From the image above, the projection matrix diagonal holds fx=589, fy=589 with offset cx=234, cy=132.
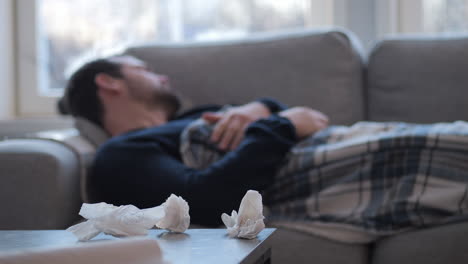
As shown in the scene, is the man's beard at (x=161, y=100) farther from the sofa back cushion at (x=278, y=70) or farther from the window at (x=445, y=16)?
the window at (x=445, y=16)

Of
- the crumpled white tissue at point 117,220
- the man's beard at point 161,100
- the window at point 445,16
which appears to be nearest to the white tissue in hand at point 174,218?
the crumpled white tissue at point 117,220

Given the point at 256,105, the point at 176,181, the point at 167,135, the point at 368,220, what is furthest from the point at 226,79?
the point at 368,220

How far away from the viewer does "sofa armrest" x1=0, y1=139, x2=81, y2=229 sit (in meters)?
1.26

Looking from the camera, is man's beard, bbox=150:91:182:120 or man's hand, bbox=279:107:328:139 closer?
man's hand, bbox=279:107:328:139

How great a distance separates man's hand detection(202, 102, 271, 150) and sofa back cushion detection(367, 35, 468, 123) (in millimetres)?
459

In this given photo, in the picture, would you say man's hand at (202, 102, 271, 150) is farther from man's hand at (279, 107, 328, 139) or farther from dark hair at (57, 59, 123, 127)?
dark hair at (57, 59, 123, 127)

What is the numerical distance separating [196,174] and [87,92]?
0.67 meters

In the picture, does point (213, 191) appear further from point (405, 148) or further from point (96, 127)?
point (96, 127)

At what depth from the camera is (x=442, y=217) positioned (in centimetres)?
117

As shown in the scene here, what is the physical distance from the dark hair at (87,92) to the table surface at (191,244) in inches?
41.0

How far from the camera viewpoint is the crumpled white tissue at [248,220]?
69cm

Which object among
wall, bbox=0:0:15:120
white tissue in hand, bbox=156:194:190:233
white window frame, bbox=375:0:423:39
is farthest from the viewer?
wall, bbox=0:0:15:120

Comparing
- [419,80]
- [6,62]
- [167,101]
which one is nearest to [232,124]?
[167,101]

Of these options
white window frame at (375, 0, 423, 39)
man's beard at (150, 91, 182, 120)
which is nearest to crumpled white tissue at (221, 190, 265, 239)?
man's beard at (150, 91, 182, 120)
